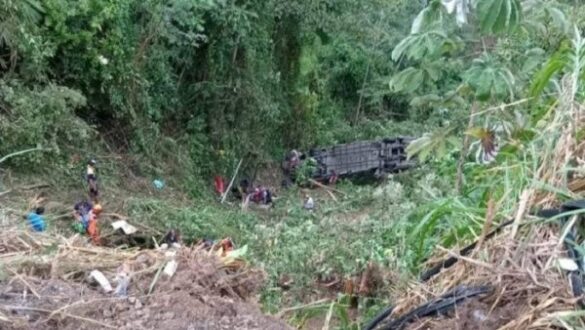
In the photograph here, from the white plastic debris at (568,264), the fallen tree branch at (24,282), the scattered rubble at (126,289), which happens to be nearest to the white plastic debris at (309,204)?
the scattered rubble at (126,289)

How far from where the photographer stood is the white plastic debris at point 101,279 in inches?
75.6

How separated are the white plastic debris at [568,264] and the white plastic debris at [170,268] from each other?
1.00m

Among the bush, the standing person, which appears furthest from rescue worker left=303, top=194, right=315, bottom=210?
the bush

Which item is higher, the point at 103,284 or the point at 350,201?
the point at 103,284

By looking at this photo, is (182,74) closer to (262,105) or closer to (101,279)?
(262,105)

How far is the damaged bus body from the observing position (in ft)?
39.9

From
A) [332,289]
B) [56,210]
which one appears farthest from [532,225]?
[56,210]

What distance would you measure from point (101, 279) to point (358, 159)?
10677 millimetres

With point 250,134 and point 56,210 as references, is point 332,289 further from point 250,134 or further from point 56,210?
point 250,134

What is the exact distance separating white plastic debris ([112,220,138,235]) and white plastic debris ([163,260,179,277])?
5.14 metres

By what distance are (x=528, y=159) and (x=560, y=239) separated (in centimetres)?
46

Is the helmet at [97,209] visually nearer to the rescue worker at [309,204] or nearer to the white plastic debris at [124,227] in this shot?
the white plastic debris at [124,227]

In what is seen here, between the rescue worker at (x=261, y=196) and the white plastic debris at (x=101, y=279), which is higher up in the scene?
the white plastic debris at (x=101, y=279)

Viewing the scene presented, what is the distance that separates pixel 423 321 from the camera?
1627 mm
